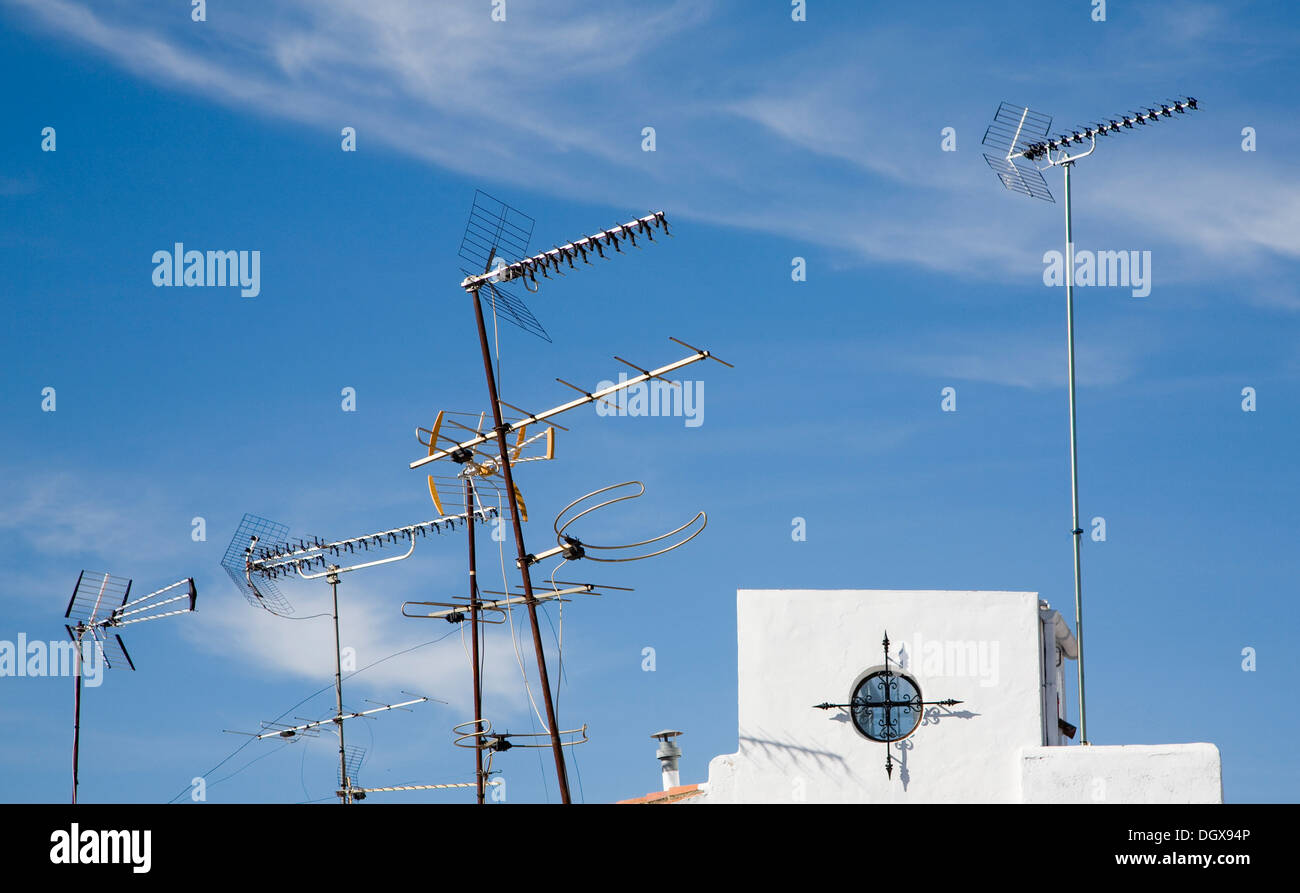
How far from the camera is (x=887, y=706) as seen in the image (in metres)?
23.2

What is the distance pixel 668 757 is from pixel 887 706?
11.9 ft

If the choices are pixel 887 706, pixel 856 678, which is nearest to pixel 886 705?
pixel 887 706

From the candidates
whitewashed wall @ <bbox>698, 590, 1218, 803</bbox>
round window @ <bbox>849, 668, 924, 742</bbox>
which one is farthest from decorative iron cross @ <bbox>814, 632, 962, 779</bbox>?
whitewashed wall @ <bbox>698, 590, 1218, 803</bbox>

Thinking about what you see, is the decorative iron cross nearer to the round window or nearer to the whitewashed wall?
the round window

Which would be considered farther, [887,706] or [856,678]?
[856,678]

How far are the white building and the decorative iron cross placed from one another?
0.02m

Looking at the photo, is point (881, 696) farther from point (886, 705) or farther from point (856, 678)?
point (856, 678)

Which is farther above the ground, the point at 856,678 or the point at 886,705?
the point at 856,678

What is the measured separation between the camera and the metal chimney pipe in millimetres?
24984
